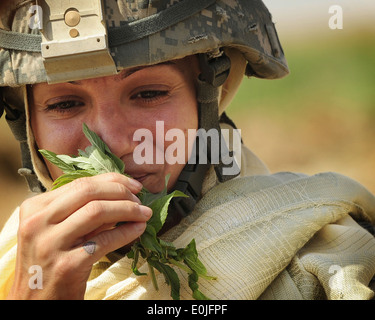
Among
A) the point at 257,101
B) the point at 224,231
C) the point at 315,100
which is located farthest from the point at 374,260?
the point at 257,101

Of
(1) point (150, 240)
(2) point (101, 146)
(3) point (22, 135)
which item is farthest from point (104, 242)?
(3) point (22, 135)

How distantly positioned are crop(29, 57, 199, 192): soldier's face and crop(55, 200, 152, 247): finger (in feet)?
1.32

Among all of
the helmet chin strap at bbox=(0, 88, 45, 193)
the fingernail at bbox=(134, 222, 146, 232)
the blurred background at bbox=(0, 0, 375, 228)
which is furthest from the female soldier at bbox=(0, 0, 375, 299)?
the blurred background at bbox=(0, 0, 375, 228)

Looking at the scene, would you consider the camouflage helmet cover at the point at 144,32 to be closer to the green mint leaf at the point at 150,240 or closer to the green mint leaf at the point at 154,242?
the green mint leaf at the point at 154,242

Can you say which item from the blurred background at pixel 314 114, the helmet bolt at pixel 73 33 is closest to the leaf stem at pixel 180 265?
the helmet bolt at pixel 73 33

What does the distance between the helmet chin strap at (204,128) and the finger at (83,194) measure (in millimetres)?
605

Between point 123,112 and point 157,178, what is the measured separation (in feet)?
0.99

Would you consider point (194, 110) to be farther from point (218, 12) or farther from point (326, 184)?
point (326, 184)

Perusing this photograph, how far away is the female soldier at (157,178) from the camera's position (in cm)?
215

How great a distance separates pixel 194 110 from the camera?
2.80 meters

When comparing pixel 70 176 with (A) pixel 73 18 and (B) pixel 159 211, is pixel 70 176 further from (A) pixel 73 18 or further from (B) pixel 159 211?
(A) pixel 73 18

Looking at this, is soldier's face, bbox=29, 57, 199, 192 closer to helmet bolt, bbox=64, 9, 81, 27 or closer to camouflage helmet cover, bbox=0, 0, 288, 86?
camouflage helmet cover, bbox=0, 0, 288, 86

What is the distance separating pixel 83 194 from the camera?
209 centimetres

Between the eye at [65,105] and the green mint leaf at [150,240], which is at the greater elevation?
the eye at [65,105]
